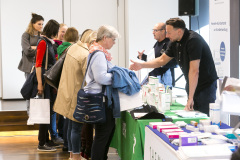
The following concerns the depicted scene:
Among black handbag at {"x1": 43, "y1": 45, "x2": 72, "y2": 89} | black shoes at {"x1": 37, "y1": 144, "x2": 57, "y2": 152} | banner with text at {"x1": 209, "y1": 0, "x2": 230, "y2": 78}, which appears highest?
banner with text at {"x1": 209, "y1": 0, "x2": 230, "y2": 78}

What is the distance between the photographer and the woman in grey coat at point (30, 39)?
5441 mm

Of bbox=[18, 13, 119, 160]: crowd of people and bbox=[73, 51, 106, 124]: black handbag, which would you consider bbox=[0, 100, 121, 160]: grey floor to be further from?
bbox=[73, 51, 106, 124]: black handbag

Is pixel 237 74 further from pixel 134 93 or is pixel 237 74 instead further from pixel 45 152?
pixel 45 152

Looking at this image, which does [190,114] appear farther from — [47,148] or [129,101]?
[47,148]

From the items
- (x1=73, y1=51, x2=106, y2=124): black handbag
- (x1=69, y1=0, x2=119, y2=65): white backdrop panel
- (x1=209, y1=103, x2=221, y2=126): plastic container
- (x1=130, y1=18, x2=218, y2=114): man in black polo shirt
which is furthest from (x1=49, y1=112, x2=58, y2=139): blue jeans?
(x1=69, y1=0, x2=119, y2=65): white backdrop panel

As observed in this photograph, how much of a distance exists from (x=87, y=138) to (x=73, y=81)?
2.22 ft

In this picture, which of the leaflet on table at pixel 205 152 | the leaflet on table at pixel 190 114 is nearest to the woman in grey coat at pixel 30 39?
the leaflet on table at pixel 190 114

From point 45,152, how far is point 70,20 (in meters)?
3.58

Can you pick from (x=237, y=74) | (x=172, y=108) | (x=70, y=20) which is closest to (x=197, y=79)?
(x=172, y=108)

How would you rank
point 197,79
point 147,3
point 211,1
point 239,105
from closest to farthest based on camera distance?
point 239,105
point 197,79
point 211,1
point 147,3

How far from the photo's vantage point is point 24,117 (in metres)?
6.53

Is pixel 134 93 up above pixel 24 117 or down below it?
above

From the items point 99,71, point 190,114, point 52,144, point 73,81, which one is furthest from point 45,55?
point 190,114

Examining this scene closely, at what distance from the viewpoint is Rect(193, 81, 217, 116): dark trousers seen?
3.58 metres
